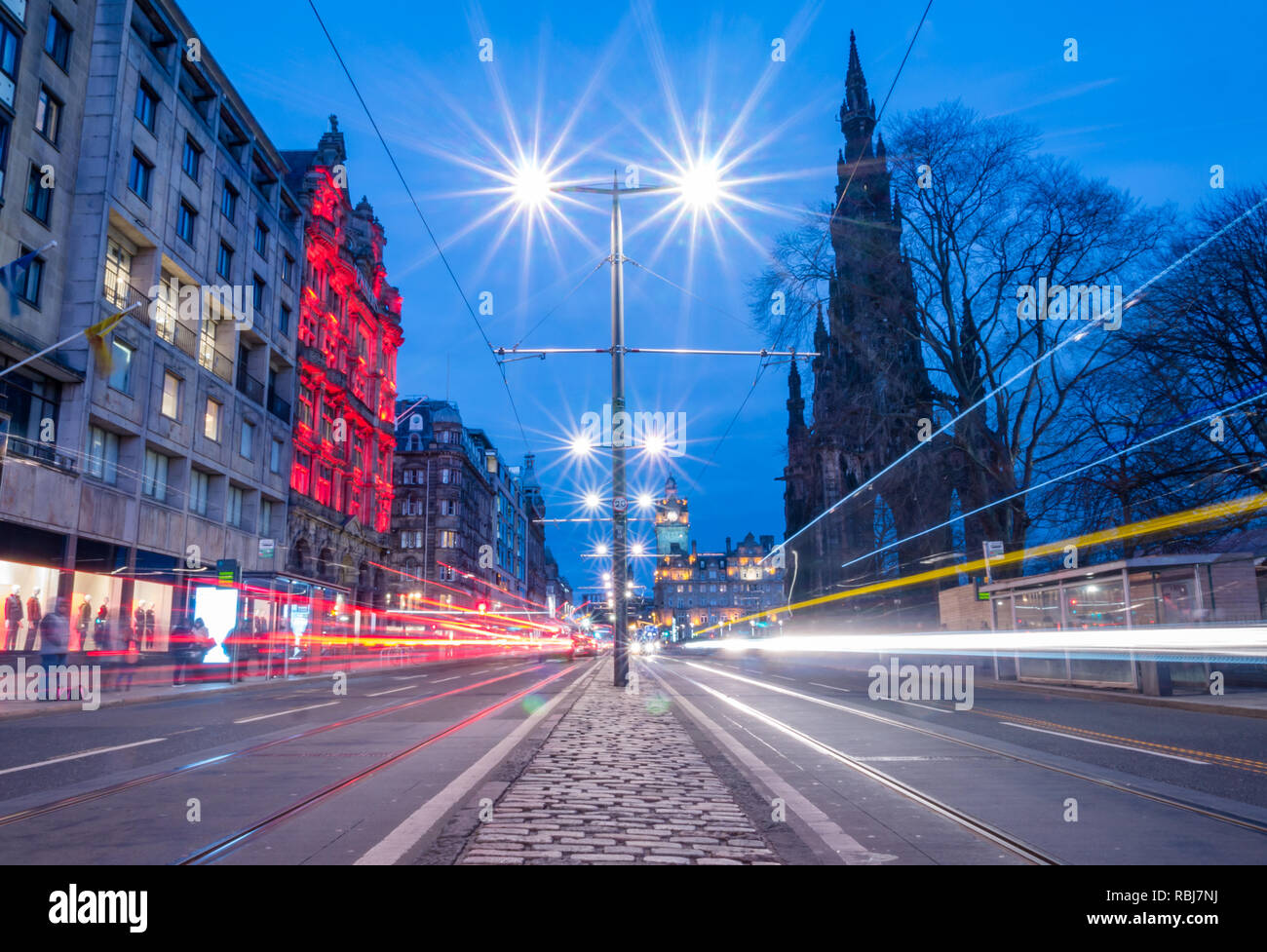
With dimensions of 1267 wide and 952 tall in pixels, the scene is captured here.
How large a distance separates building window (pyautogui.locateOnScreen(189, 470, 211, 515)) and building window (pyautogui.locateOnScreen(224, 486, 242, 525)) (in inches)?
59.5

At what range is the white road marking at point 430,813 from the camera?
4914 mm

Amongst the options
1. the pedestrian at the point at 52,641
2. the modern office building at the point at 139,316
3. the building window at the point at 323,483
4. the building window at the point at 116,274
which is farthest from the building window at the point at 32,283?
the building window at the point at 323,483

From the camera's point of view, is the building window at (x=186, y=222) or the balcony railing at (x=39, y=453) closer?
the balcony railing at (x=39, y=453)

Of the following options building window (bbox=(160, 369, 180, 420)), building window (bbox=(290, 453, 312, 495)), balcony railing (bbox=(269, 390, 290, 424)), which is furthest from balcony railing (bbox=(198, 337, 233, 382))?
building window (bbox=(290, 453, 312, 495))

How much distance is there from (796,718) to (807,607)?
67998mm

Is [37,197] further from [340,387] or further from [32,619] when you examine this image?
[340,387]

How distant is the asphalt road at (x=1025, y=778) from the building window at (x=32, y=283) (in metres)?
23.1

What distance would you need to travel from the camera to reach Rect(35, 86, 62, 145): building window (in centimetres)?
2642

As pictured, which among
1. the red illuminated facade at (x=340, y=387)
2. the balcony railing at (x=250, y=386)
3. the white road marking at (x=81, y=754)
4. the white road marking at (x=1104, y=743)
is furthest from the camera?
the red illuminated facade at (x=340, y=387)

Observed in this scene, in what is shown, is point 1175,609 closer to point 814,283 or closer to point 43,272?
point 814,283

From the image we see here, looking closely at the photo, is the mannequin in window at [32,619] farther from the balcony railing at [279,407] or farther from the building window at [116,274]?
the balcony railing at [279,407]

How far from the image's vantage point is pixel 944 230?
32125mm

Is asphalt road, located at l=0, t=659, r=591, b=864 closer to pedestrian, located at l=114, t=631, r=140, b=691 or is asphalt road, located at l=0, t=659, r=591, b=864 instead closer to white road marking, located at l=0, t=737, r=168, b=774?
white road marking, located at l=0, t=737, r=168, b=774

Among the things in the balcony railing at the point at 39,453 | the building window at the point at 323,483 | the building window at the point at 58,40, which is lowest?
the balcony railing at the point at 39,453
